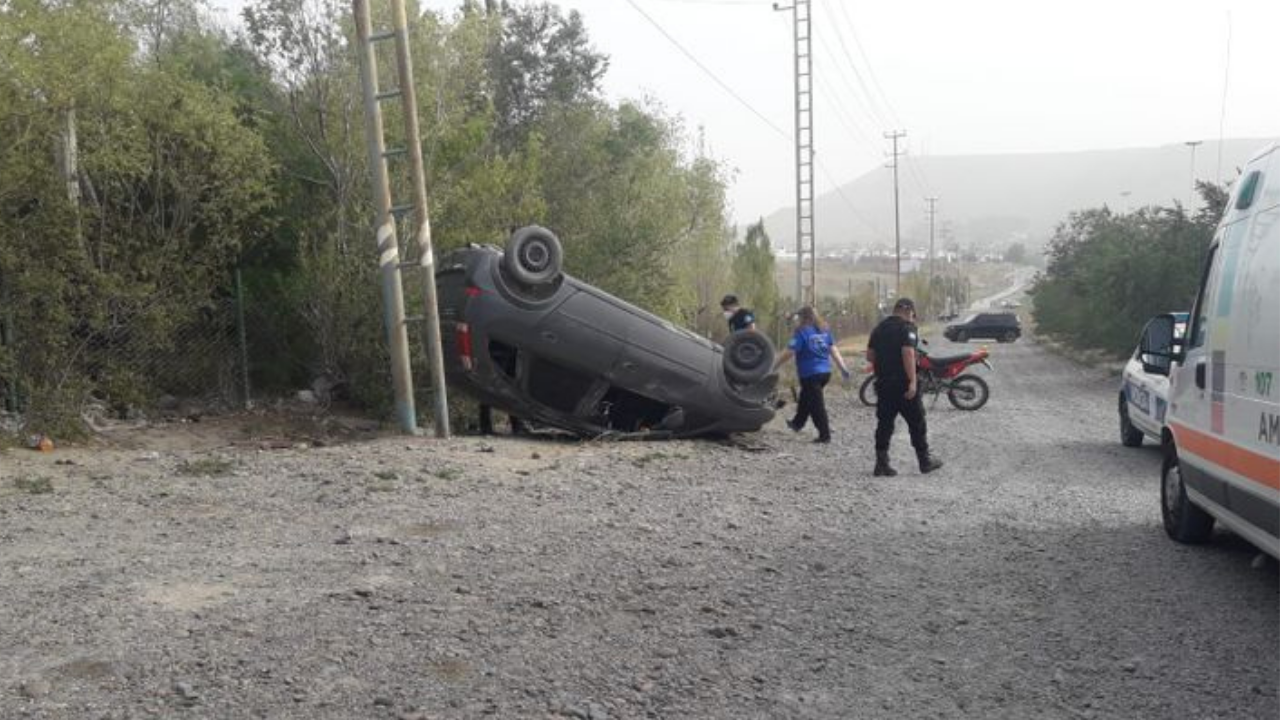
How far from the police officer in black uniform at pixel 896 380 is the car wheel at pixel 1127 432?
4.12 m

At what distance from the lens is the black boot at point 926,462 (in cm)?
1151

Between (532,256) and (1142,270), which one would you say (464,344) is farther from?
(1142,270)

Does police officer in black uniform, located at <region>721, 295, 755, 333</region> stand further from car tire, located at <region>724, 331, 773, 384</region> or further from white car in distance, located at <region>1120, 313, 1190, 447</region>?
white car in distance, located at <region>1120, 313, 1190, 447</region>

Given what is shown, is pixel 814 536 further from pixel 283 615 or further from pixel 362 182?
pixel 362 182

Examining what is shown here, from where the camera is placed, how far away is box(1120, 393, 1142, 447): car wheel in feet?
47.2

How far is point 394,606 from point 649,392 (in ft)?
23.4

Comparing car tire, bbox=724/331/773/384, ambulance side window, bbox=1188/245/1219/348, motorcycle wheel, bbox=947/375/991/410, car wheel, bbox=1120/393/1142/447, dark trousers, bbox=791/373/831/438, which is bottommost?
motorcycle wheel, bbox=947/375/991/410

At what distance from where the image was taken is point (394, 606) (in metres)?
5.89

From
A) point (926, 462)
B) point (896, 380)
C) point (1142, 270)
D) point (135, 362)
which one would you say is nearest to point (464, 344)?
point (135, 362)

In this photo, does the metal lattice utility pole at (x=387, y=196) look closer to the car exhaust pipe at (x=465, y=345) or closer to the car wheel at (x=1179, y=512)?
the car exhaust pipe at (x=465, y=345)

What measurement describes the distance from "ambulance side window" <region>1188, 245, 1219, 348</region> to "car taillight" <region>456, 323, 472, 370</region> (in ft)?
22.6

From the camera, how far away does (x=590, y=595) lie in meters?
6.32

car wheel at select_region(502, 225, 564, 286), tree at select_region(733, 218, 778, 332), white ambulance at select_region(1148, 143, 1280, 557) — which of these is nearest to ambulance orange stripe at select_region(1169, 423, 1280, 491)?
white ambulance at select_region(1148, 143, 1280, 557)

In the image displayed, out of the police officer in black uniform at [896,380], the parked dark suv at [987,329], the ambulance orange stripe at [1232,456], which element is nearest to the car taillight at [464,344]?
the police officer in black uniform at [896,380]
